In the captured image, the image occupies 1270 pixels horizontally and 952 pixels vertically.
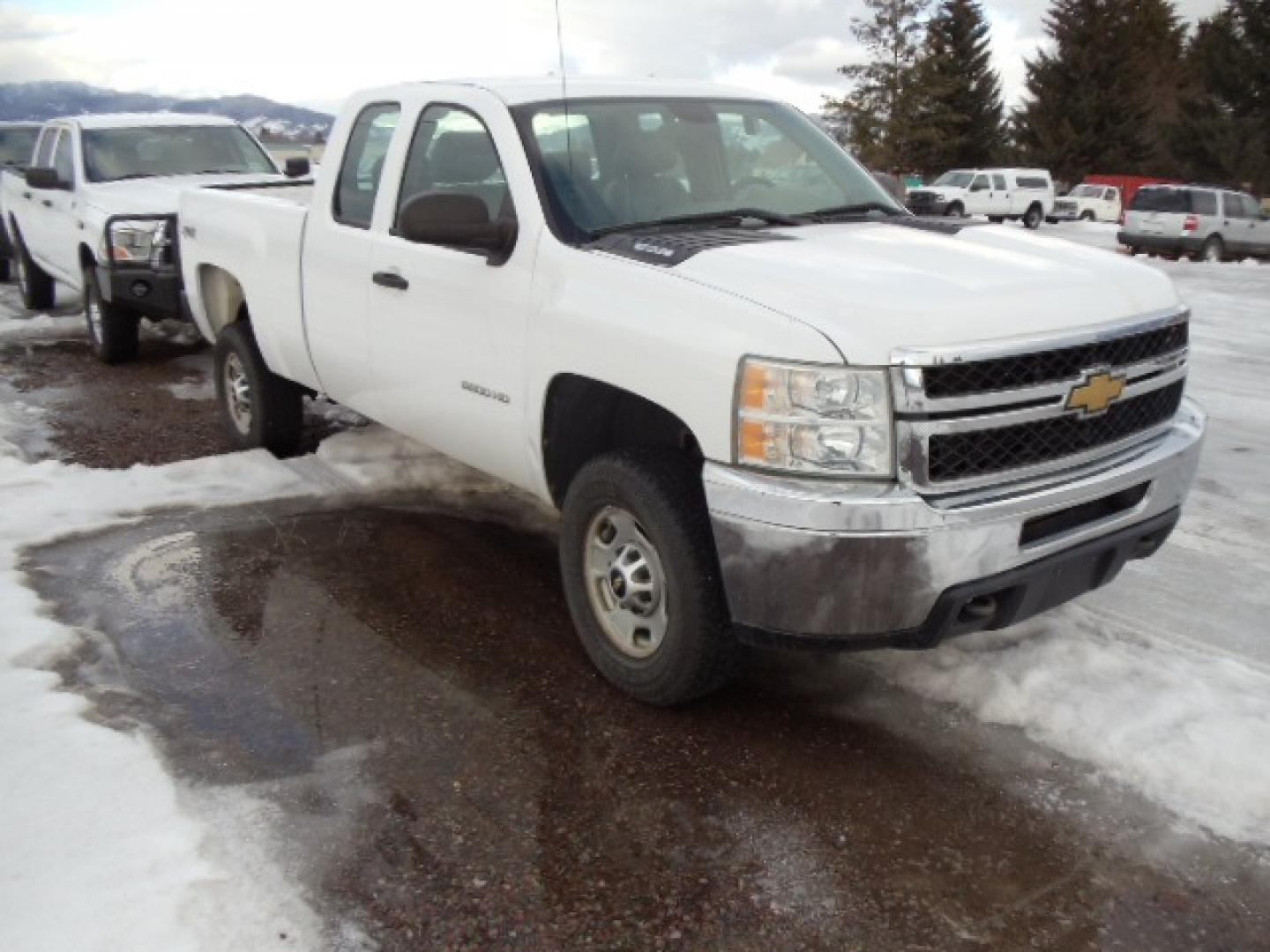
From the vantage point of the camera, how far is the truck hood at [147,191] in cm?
897

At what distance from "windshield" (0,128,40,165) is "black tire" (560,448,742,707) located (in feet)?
46.7

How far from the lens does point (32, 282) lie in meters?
12.4

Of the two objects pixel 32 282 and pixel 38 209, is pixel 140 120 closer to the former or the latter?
pixel 38 209

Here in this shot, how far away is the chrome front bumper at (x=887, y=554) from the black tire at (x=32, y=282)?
11.4 metres

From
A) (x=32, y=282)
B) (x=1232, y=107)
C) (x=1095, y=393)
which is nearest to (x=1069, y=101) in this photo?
(x=1232, y=107)

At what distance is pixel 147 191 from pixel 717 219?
275 inches

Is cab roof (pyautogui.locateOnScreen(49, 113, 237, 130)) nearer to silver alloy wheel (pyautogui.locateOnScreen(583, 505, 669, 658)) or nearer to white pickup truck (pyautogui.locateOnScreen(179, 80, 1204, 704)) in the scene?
white pickup truck (pyautogui.locateOnScreen(179, 80, 1204, 704))

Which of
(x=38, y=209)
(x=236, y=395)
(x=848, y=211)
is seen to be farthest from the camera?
(x=38, y=209)

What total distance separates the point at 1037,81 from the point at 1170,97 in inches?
435

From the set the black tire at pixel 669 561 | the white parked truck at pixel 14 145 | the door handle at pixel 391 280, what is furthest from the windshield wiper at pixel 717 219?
A: the white parked truck at pixel 14 145

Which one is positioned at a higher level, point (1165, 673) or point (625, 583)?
point (625, 583)

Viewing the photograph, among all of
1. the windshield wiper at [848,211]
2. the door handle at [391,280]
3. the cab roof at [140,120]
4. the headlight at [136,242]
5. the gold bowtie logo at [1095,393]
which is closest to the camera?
the gold bowtie logo at [1095,393]

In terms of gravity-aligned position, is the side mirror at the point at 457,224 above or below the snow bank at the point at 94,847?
above

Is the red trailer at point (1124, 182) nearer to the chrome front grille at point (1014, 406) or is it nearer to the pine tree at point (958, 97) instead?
the pine tree at point (958, 97)
